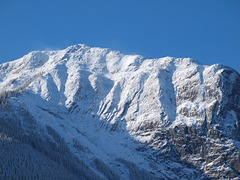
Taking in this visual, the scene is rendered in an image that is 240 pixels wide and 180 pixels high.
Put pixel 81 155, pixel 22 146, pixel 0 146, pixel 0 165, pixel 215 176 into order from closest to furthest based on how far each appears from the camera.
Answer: pixel 0 165 → pixel 0 146 → pixel 22 146 → pixel 81 155 → pixel 215 176

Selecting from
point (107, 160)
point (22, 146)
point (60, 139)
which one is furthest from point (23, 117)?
point (107, 160)

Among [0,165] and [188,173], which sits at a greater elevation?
[188,173]

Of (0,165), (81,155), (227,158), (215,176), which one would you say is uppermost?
(227,158)

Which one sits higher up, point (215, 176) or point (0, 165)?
point (215, 176)

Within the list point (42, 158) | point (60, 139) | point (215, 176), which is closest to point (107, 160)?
point (60, 139)

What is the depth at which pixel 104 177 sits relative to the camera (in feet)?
516

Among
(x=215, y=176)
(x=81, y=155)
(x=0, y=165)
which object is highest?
(x=215, y=176)

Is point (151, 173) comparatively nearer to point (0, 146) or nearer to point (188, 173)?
point (188, 173)

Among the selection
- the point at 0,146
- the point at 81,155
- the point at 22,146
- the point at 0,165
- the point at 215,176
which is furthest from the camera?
the point at 215,176

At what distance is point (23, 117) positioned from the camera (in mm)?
186125

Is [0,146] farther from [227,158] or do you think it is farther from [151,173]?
[227,158]

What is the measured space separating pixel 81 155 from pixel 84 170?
74.4 feet

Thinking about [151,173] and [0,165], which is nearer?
[0,165]

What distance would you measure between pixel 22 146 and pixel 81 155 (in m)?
37.9
